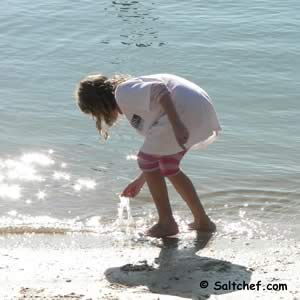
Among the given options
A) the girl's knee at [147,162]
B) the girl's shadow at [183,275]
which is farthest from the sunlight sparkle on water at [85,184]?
the girl's shadow at [183,275]

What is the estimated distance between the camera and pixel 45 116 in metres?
7.88

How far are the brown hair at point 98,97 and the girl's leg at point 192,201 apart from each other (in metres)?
0.58

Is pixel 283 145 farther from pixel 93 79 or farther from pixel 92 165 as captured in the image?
pixel 93 79

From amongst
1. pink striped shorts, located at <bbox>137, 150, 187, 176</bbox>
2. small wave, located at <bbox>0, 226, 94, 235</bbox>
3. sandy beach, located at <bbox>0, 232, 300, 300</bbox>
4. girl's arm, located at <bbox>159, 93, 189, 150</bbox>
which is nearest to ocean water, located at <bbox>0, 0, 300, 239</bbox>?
small wave, located at <bbox>0, 226, 94, 235</bbox>

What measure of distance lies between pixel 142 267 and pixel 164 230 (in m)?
0.65

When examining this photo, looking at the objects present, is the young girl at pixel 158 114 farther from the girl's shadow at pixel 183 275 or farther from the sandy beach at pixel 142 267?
the girl's shadow at pixel 183 275

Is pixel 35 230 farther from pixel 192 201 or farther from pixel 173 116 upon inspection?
pixel 173 116

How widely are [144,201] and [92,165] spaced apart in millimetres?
949

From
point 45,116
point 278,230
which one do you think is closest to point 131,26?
point 45,116

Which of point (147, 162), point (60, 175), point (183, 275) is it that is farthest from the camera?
point (60, 175)

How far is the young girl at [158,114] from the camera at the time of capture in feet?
15.9

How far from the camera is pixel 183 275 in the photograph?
14.5 feet

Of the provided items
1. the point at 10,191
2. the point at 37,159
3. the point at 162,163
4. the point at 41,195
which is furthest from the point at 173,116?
the point at 37,159

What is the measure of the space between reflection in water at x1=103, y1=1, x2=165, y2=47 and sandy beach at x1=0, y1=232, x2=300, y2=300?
573 cm
